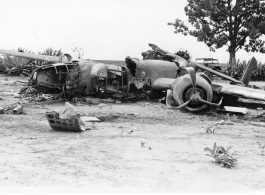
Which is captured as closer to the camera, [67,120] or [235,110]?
[67,120]

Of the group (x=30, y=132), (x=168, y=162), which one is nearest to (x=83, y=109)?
(x=30, y=132)

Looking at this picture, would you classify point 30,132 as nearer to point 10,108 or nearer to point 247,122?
point 10,108

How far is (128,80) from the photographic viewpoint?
15.4m

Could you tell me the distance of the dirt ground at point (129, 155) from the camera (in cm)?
520

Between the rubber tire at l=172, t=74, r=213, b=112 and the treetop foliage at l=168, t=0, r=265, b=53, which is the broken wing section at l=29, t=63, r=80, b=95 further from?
the treetop foliage at l=168, t=0, r=265, b=53

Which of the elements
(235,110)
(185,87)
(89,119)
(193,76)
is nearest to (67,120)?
(89,119)

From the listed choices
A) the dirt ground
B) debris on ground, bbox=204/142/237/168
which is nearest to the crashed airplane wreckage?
the dirt ground

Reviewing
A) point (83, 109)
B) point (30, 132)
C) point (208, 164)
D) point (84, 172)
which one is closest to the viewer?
point (84, 172)

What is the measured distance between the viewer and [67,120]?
8.88 metres

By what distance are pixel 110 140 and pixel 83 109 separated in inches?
210

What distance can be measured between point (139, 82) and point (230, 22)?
84.4 feet

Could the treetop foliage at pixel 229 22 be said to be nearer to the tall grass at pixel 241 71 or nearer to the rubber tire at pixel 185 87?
the tall grass at pixel 241 71

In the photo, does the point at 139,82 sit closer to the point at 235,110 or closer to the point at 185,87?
the point at 185,87

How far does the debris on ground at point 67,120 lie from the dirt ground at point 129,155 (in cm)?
17
